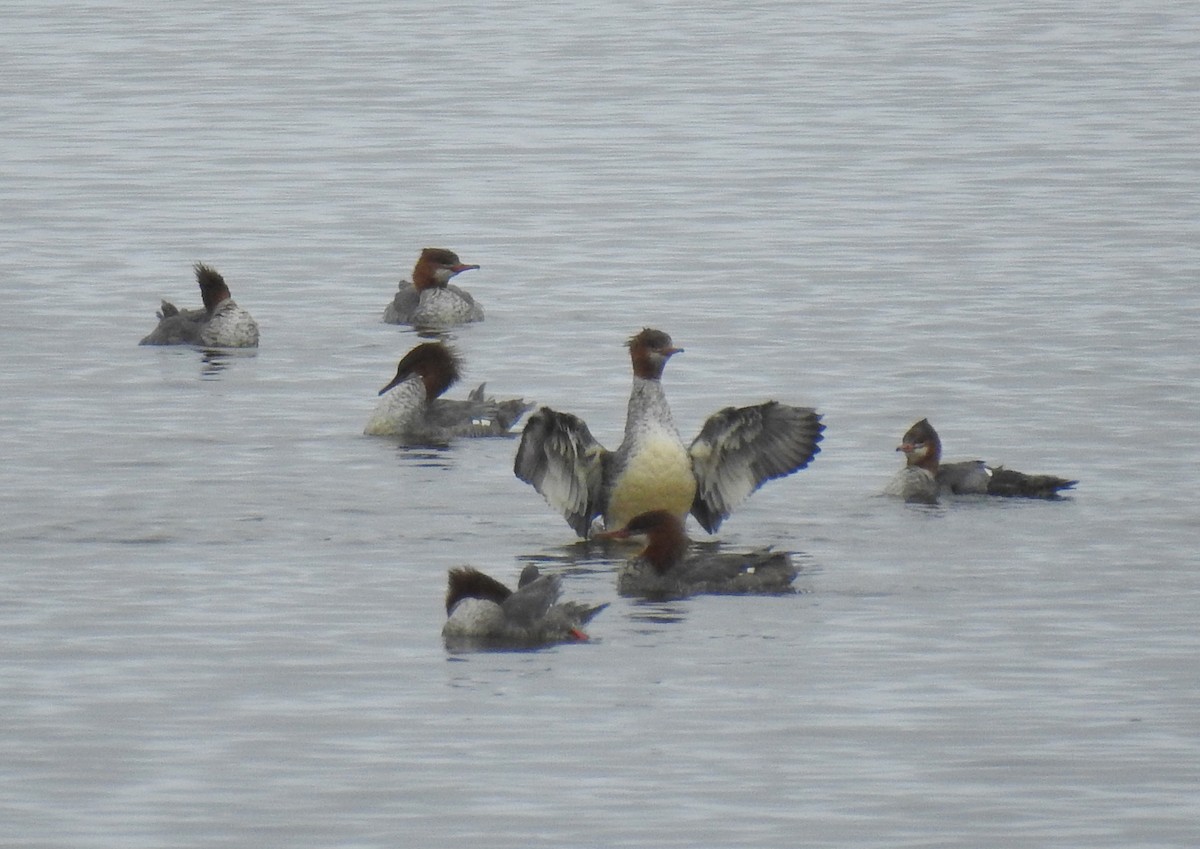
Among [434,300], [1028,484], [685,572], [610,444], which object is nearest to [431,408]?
[610,444]

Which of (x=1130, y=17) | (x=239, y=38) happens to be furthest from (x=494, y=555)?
(x=1130, y=17)

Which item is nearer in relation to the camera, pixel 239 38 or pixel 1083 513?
pixel 1083 513

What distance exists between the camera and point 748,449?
51.9ft

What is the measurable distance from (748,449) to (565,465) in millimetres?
1004

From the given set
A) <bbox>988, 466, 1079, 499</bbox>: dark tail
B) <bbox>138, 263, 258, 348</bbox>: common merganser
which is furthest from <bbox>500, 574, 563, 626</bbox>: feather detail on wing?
<bbox>138, 263, 258, 348</bbox>: common merganser

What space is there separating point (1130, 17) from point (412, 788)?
56.2 meters

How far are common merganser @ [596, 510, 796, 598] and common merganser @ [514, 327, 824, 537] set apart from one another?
4.31 feet

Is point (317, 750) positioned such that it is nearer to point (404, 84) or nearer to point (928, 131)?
point (928, 131)

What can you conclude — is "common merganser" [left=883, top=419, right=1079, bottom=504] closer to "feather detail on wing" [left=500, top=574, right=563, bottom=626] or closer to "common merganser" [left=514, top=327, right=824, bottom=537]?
"common merganser" [left=514, top=327, right=824, bottom=537]

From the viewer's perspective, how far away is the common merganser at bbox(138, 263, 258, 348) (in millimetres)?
22875

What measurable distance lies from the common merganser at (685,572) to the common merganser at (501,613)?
1142 millimetres

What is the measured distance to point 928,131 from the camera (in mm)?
40094

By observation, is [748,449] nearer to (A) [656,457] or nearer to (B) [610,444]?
(A) [656,457]

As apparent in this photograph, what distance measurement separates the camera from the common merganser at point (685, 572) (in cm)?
1406
